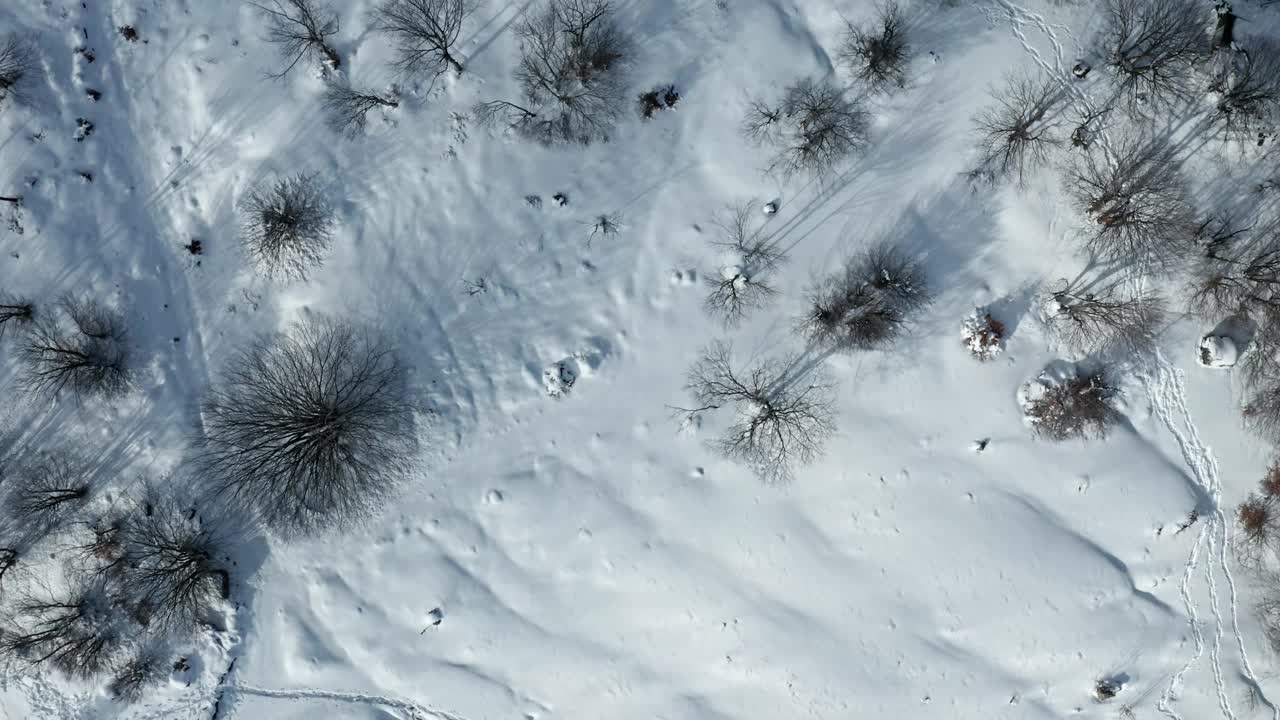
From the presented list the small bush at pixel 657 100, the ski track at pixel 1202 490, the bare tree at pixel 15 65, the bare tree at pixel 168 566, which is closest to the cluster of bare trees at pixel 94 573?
the bare tree at pixel 168 566

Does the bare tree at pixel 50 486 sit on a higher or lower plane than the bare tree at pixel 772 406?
lower

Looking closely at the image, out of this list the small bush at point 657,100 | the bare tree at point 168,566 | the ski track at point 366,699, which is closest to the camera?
the small bush at point 657,100

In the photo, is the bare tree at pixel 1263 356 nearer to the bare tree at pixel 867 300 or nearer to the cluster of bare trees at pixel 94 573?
the bare tree at pixel 867 300

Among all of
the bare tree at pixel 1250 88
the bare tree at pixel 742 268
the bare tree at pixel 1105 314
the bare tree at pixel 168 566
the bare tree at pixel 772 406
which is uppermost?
the bare tree at pixel 1250 88

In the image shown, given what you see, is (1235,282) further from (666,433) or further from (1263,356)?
(666,433)

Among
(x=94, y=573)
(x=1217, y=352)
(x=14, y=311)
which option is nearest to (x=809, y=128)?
(x=1217, y=352)

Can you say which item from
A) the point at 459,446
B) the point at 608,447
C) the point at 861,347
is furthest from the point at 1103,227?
the point at 459,446
